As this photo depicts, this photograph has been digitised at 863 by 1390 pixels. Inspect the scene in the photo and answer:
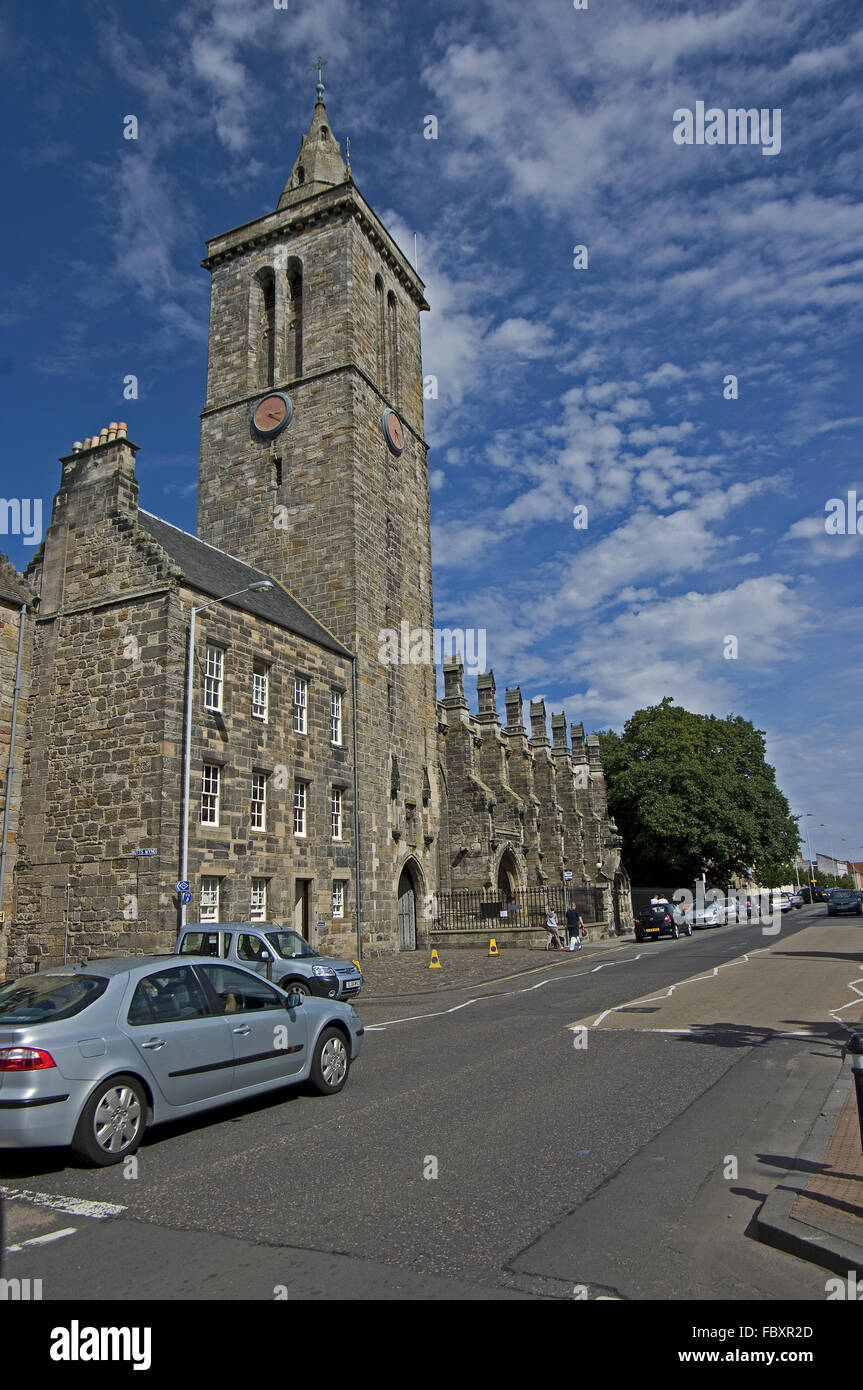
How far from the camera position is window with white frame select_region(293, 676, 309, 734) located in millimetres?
24286

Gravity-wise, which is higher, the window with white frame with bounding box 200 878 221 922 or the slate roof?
the slate roof

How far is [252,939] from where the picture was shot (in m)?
13.9

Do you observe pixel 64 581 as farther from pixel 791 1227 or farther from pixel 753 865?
pixel 753 865

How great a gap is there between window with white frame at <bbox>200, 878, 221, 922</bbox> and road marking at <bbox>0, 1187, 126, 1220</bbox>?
546 inches

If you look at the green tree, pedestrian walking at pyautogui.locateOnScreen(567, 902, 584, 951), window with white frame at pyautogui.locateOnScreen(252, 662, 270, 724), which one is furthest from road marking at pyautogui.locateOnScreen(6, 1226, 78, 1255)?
the green tree

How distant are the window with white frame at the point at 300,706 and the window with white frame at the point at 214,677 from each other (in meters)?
3.42

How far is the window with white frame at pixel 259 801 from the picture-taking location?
21.8m

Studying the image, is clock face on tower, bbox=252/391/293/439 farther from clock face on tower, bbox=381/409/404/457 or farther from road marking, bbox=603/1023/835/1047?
road marking, bbox=603/1023/835/1047

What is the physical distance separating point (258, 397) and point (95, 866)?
19.9m

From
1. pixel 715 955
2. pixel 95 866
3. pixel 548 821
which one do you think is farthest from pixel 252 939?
pixel 548 821

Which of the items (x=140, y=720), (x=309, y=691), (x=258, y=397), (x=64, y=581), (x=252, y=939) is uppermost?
(x=258, y=397)

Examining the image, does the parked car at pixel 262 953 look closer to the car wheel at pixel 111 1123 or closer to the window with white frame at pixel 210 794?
the window with white frame at pixel 210 794

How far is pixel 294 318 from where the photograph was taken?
33.9 metres
